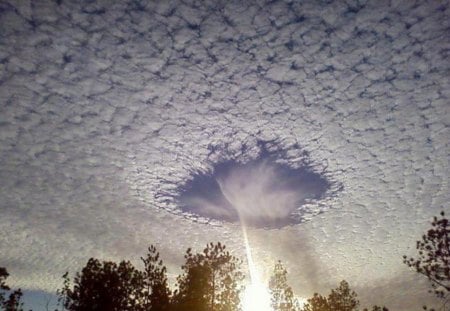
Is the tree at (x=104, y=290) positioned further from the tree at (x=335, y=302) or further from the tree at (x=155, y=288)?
the tree at (x=335, y=302)

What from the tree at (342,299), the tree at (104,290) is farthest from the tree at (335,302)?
the tree at (104,290)

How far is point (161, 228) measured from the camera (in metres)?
24.4

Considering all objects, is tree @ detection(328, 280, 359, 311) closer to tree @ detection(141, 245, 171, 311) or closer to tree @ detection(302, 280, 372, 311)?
tree @ detection(302, 280, 372, 311)

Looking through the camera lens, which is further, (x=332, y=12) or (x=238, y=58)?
(x=238, y=58)

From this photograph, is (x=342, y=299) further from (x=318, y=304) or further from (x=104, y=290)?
(x=104, y=290)

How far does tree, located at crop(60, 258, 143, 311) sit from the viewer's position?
88.3 feet

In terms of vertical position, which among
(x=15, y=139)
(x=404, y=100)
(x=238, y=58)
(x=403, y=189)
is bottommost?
(x=403, y=189)

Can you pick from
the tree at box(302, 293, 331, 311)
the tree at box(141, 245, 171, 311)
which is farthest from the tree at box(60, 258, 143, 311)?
the tree at box(302, 293, 331, 311)

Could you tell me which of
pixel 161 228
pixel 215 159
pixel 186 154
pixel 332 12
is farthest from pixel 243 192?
pixel 332 12

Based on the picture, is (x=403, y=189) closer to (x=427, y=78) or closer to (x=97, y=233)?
(x=427, y=78)

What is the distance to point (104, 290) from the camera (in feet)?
90.6

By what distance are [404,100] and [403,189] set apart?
8.78m

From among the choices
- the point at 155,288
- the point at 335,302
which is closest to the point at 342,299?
the point at 335,302

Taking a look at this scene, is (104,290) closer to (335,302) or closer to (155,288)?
(155,288)
